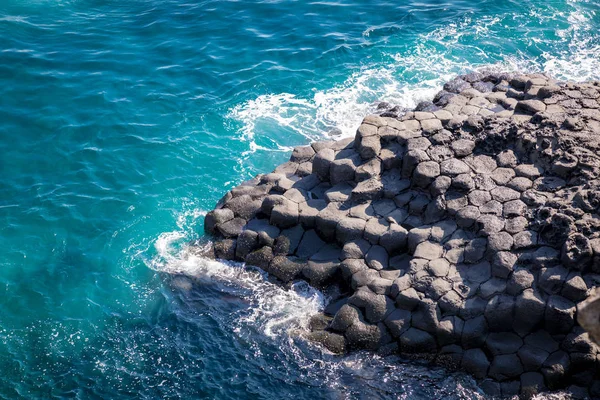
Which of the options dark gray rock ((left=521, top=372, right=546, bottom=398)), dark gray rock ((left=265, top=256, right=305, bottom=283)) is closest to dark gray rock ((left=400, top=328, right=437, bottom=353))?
dark gray rock ((left=521, top=372, right=546, bottom=398))

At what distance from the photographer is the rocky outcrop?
12883mm

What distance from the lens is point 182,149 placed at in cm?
2045

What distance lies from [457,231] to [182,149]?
397 inches

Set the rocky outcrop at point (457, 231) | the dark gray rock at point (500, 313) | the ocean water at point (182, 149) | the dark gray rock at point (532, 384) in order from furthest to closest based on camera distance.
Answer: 1. the ocean water at point (182, 149)
2. the dark gray rock at point (500, 313)
3. the rocky outcrop at point (457, 231)
4. the dark gray rock at point (532, 384)

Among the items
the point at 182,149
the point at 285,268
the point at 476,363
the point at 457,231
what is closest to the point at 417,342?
the point at 476,363

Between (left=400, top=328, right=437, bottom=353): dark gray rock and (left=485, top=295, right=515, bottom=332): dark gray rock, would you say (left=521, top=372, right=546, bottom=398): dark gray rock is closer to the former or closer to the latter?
(left=485, top=295, right=515, bottom=332): dark gray rock

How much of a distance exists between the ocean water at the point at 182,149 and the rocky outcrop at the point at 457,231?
78cm

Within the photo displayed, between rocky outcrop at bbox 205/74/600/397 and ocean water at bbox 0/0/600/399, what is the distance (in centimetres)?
Result: 78

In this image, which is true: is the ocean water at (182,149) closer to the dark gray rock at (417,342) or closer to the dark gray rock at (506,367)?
the dark gray rock at (417,342)

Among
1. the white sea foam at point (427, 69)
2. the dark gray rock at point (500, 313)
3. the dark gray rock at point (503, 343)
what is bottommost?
the dark gray rock at point (503, 343)

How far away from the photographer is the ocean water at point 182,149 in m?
13.8

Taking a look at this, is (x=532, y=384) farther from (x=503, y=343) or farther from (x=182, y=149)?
(x=182, y=149)

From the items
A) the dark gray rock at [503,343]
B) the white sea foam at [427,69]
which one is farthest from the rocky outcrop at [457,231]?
the white sea foam at [427,69]

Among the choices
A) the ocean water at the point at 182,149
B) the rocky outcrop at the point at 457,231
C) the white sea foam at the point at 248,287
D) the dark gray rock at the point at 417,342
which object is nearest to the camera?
the rocky outcrop at the point at 457,231
